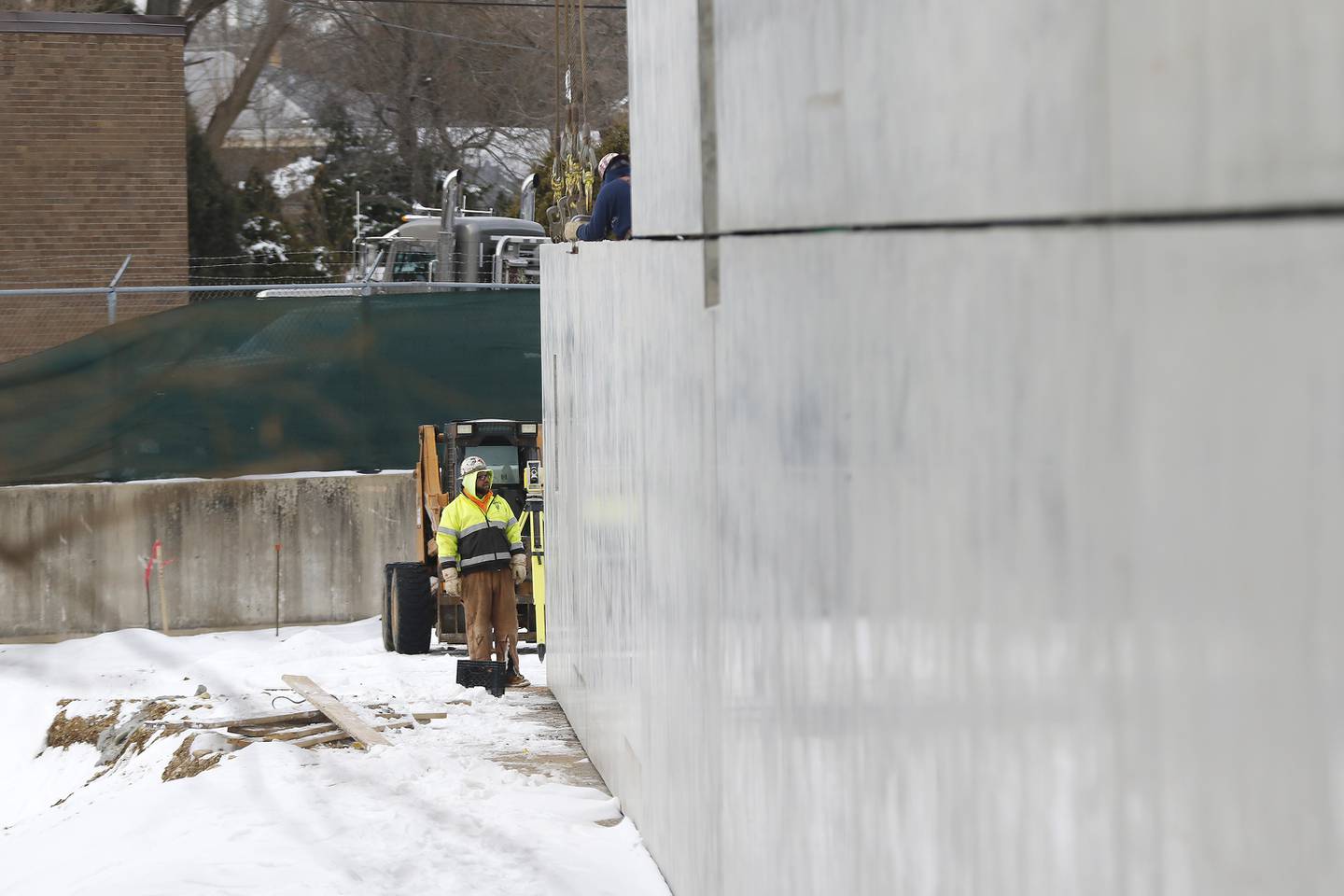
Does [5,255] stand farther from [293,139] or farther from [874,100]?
[874,100]

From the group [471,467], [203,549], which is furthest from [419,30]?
[471,467]

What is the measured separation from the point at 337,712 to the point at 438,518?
489 centimetres

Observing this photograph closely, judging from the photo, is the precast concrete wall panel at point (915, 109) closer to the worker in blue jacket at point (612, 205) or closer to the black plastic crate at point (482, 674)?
the worker in blue jacket at point (612, 205)

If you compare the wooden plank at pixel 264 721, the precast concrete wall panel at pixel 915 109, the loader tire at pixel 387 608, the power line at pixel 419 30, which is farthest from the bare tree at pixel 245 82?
the precast concrete wall panel at pixel 915 109

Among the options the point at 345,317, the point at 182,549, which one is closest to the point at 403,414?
the point at 345,317

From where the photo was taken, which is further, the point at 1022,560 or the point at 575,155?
the point at 575,155

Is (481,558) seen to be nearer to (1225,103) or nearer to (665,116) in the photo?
(665,116)

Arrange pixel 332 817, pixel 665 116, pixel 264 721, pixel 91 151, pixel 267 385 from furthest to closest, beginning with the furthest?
pixel 91 151, pixel 267 385, pixel 264 721, pixel 332 817, pixel 665 116

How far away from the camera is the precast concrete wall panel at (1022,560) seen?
6.04ft

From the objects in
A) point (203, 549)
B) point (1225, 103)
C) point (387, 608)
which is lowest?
point (387, 608)

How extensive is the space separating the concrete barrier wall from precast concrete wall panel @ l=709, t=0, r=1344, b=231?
14101 millimetres

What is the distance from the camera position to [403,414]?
19.1m

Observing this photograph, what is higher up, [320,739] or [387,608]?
[387,608]

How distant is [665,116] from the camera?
20.6 feet
